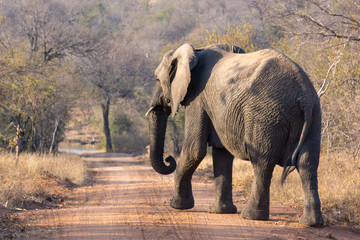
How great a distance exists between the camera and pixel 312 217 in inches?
268

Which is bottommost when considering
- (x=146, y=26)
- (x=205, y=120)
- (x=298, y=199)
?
(x=146, y=26)

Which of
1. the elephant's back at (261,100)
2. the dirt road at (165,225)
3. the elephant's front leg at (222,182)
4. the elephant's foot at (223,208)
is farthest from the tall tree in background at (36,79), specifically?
the elephant's back at (261,100)

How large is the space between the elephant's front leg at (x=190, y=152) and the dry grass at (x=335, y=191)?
1.85 m

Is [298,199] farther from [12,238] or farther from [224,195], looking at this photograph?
[12,238]

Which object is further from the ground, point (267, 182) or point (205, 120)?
point (205, 120)

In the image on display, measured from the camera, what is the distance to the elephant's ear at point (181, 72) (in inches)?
308

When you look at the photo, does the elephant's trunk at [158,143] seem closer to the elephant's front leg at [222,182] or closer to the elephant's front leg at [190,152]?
the elephant's front leg at [190,152]

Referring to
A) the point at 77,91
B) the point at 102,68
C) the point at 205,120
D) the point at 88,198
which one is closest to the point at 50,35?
the point at 77,91

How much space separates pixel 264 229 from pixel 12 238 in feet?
10.7

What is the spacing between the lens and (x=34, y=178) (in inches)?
531

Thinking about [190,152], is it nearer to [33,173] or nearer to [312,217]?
[312,217]

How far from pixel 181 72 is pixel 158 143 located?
62.6 inches

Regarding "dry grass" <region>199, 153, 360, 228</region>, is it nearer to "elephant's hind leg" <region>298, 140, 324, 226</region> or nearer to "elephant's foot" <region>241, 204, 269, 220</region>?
"elephant's hind leg" <region>298, 140, 324, 226</region>

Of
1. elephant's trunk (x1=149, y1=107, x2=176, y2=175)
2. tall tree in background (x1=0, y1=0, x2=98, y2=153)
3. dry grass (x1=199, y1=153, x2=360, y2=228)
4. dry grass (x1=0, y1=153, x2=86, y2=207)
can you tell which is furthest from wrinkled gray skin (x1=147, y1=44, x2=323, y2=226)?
tall tree in background (x1=0, y1=0, x2=98, y2=153)
